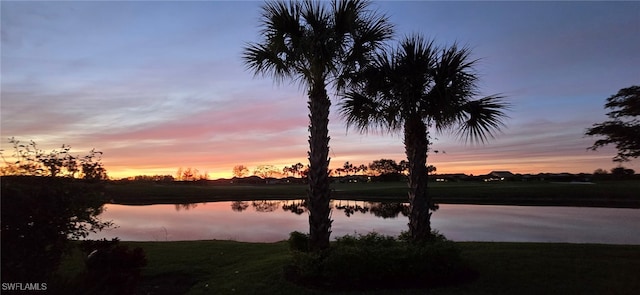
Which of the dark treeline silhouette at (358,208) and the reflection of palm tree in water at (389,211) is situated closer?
the reflection of palm tree in water at (389,211)

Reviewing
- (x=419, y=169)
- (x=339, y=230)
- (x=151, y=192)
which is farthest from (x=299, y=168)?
(x=419, y=169)

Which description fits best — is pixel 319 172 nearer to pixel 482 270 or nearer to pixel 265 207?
pixel 482 270

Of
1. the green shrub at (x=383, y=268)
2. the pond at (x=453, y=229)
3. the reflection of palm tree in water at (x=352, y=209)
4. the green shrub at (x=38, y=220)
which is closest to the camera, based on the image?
the green shrub at (x=38, y=220)

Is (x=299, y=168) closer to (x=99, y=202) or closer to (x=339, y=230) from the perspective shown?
(x=339, y=230)

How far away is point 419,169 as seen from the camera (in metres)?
11.4

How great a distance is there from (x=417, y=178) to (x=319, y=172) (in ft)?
9.17

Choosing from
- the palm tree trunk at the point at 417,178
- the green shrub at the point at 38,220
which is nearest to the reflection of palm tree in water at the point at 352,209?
the palm tree trunk at the point at 417,178

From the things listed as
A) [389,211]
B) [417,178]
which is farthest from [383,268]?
[389,211]

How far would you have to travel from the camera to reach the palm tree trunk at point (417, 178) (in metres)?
11.1

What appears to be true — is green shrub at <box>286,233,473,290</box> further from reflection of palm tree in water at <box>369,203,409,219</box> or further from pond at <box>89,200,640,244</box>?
reflection of palm tree in water at <box>369,203,409,219</box>

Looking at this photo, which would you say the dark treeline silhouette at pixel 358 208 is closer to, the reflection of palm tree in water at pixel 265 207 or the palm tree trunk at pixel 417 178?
the reflection of palm tree in water at pixel 265 207

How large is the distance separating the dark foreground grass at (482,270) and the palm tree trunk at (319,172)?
1336mm

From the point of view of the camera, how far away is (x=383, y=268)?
8.97 meters

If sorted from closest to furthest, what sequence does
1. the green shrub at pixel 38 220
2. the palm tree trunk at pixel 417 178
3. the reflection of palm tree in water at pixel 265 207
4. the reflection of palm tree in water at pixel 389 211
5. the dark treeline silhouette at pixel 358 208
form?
the green shrub at pixel 38 220 → the palm tree trunk at pixel 417 178 → the reflection of palm tree in water at pixel 389 211 → the dark treeline silhouette at pixel 358 208 → the reflection of palm tree in water at pixel 265 207
